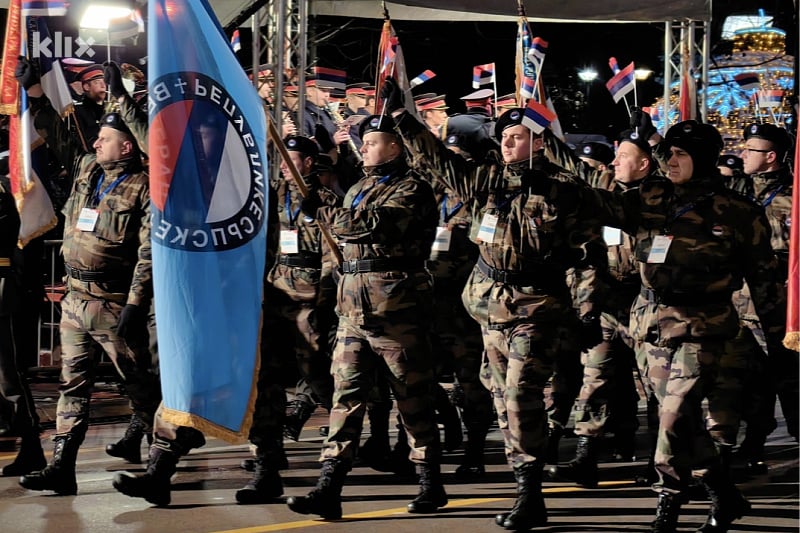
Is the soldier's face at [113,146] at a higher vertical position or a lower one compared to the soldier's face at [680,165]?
higher

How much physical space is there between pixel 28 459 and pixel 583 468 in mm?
3590

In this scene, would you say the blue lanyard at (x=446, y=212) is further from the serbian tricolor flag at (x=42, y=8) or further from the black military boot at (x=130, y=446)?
the serbian tricolor flag at (x=42, y=8)

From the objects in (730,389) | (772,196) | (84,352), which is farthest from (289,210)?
(772,196)

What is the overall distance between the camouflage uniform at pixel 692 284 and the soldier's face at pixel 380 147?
130cm

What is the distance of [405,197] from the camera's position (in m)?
7.18

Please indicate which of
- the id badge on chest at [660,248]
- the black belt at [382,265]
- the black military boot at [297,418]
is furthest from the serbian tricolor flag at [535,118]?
the black military boot at [297,418]

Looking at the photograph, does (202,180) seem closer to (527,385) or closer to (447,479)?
(527,385)

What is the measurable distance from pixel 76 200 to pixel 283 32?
310 cm

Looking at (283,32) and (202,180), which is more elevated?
(283,32)

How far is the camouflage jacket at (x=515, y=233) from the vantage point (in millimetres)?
6918

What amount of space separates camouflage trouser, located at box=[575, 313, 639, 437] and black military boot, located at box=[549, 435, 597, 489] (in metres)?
0.07

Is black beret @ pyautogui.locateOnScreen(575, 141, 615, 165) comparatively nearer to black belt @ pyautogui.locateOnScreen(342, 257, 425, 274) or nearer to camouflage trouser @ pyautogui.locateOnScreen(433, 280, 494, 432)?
camouflage trouser @ pyautogui.locateOnScreen(433, 280, 494, 432)

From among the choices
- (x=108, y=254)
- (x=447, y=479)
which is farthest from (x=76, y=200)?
(x=447, y=479)

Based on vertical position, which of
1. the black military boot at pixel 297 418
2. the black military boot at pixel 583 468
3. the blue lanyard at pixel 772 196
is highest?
the blue lanyard at pixel 772 196
